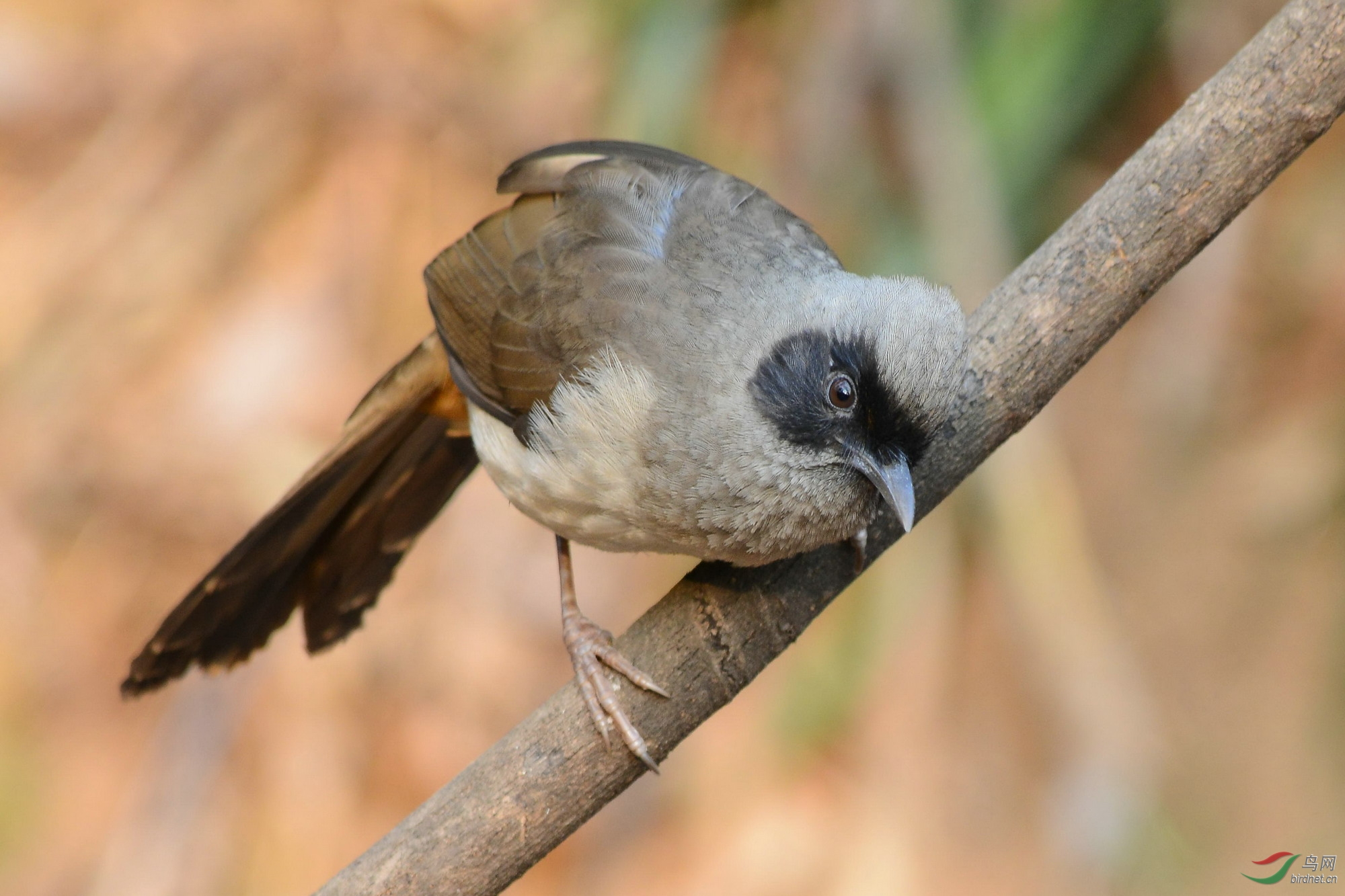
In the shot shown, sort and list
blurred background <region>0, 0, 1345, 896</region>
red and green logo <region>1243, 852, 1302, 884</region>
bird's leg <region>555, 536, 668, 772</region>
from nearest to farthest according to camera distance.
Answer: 1. bird's leg <region>555, 536, 668, 772</region>
2. red and green logo <region>1243, 852, 1302, 884</region>
3. blurred background <region>0, 0, 1345, 896</region>

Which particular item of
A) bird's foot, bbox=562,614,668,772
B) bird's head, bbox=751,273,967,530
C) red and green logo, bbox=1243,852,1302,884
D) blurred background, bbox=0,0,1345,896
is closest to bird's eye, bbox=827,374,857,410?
bird's head, bbox=751,273,967,530

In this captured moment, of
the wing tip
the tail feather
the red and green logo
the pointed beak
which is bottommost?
the red and green logo

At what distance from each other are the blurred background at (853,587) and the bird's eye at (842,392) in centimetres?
224

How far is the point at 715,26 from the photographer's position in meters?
5.20

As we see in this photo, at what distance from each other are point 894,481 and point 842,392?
21 cm

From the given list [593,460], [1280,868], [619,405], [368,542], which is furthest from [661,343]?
[1280,868]

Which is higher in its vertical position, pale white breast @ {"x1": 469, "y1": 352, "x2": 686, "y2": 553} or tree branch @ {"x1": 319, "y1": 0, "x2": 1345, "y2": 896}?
pale white breast @ {"x1": 469, "y1": 352, "x2": 686, "y2": 553}

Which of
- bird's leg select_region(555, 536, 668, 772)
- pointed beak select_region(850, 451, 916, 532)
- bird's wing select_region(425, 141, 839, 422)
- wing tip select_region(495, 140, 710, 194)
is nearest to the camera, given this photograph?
pointed beak select_region(850, 451, 916, 532)

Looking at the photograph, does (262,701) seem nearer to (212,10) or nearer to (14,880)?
(14,880)

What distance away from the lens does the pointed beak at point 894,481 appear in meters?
2.30

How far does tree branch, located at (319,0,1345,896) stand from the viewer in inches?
95.6

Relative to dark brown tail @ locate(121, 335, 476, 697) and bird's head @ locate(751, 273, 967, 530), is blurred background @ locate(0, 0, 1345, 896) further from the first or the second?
bird's head @ locate(751, 273, 967, 530)

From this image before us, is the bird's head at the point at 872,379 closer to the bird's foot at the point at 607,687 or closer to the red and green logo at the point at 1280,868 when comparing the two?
the bird's foot at the point at 607,687

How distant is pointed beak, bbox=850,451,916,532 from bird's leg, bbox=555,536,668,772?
63cm
